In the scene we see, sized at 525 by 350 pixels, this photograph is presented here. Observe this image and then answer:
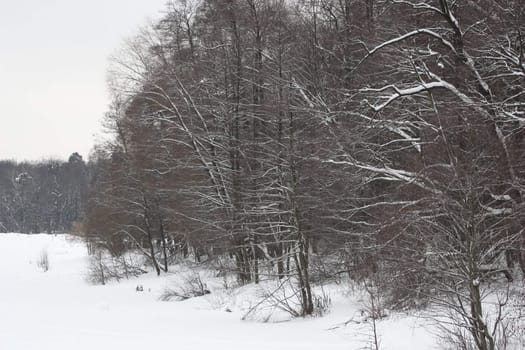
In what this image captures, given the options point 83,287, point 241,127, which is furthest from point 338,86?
point 83,287

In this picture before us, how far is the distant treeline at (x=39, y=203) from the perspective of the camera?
99750 millimetres

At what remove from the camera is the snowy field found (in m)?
11.4

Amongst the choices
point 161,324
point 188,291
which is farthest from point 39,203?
point 161,324

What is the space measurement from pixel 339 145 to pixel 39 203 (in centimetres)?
9649

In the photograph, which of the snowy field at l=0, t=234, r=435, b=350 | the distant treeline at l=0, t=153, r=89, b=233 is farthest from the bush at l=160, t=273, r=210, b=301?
the distant treeline at l=0, t=153, r=89, b=233

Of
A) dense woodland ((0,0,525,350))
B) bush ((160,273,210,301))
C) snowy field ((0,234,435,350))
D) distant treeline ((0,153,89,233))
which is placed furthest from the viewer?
distant treeline ((0,153,89,233))

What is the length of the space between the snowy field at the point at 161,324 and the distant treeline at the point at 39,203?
76.1 metres

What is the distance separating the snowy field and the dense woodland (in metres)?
1.00

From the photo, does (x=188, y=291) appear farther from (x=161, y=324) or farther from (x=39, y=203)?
(x=39, y=203)

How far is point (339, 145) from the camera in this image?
1492 centimetres

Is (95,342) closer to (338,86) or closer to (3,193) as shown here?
(338,86)

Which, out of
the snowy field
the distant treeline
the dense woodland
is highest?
the distant treeline

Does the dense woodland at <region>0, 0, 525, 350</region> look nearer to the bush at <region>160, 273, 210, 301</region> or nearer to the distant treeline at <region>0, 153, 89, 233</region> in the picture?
the bush at <region>160, 273, 210, 301</region>

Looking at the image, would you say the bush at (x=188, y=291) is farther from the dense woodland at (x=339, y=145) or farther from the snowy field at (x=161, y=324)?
the dense woodland at (x=339, y=145)
